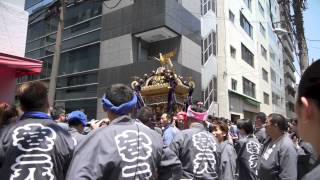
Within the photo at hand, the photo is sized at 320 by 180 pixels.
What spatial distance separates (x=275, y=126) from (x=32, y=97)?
3261 mm

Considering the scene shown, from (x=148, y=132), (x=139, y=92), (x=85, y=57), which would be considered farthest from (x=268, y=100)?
(x=148, y=132)

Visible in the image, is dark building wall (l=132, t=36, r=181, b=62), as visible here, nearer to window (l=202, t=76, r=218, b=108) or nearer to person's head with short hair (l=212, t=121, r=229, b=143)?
window (l=202, t=76, r=218, b=108)

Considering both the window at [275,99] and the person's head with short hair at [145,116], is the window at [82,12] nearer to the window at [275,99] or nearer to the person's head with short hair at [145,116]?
the person's head with short hair at [145,116]

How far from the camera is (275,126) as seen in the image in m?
4.69

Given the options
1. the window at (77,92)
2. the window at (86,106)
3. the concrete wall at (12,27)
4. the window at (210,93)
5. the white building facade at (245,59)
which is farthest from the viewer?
the white building facade at (245,59)

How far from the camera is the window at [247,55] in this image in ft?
97.4

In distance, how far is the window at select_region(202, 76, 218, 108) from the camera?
21.7 meters

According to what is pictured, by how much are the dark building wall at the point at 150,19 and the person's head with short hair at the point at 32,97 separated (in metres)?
15.6

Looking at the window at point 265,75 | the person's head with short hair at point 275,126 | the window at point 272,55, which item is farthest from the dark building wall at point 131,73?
the window at point 272,55

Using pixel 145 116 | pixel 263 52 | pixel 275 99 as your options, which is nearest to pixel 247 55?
pixel 263 52

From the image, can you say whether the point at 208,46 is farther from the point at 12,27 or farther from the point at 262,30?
the point at 262,30

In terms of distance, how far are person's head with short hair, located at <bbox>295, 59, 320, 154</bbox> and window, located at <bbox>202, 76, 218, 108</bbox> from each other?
2011 centimetres

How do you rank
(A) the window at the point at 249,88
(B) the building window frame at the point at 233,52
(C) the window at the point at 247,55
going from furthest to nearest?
(C) the window at the point at 247,55, (A) the window at the point at 249,88, (B) the building window frame at the point at 233,52

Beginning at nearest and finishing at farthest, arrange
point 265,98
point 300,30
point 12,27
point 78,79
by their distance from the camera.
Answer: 1. point 12,27
2. point 300,30
3. point 78,79
4. point 265,98
